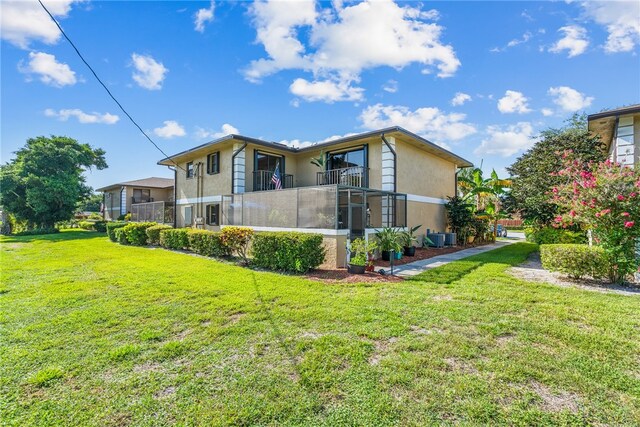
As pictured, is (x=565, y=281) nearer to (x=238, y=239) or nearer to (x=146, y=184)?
(x=238, y=239)

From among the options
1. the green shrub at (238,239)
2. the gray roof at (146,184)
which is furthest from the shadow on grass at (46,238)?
the green shrub at (238,239)

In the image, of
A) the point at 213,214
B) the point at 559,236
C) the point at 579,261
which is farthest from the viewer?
the point at 213,214

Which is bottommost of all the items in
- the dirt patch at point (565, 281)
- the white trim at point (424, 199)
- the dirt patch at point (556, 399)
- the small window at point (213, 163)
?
the dirt patch at point (556, 399)

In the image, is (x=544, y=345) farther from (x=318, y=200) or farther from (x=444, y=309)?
(x=318, y=200)

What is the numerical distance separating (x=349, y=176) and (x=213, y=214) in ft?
26.4

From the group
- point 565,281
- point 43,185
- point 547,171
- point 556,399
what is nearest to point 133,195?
point 43,185

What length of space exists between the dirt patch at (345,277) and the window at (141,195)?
90.5 ft

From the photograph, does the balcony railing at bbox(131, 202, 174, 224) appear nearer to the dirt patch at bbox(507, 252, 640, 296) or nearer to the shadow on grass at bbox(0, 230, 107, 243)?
the shadow on grass at bbox(0, 230, 107, 243)

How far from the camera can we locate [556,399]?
279cm

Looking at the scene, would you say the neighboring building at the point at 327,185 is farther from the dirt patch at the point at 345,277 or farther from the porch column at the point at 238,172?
the dirt patch at the point at 345,277

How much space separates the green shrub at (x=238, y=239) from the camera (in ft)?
34.3

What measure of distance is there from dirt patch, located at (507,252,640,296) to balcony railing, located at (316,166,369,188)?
6700 mm

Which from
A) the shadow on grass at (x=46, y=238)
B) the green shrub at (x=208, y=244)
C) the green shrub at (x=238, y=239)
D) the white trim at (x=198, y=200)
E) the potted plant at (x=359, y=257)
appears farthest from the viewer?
the shadow on grass at (x=46, y=238)

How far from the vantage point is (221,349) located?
3.73m
